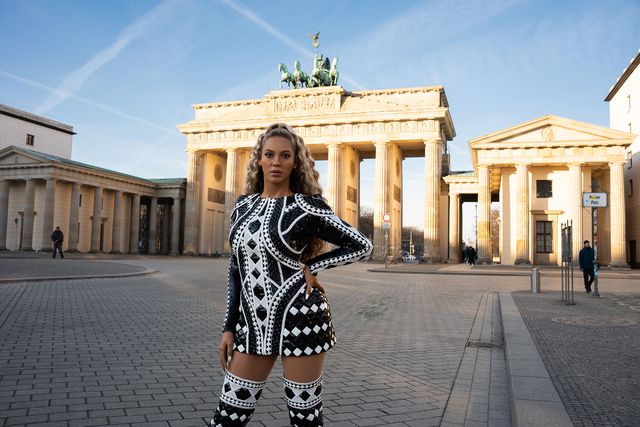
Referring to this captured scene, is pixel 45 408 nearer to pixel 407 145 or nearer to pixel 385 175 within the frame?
pixel 385 175

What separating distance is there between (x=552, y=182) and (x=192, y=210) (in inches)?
1451

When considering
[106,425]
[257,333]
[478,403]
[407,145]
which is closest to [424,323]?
[478,403]

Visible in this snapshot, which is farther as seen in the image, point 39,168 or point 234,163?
point 234,163

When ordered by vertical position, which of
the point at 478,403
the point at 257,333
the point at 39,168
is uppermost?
the point at 39,168

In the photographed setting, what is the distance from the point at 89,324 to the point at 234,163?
49.2m

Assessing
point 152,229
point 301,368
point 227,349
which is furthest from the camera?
point 152,229

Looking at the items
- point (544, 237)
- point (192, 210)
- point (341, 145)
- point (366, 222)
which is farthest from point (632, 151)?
point (366, 222)

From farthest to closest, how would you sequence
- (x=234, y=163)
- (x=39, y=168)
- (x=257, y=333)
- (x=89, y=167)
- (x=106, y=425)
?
(x=234, y=163) < (x=89, y=167) < (x=39, y=168) < (x=106, y=425) < (x=257, y=333)

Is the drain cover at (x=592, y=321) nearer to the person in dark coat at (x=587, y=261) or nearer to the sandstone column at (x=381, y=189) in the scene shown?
the person in dark coat at (x=587, y=261)

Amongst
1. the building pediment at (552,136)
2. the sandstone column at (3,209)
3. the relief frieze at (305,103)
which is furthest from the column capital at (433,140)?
the sandstone column at (3,209)

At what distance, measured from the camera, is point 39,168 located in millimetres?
48969

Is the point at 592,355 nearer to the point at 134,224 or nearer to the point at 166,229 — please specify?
the point at 134,224

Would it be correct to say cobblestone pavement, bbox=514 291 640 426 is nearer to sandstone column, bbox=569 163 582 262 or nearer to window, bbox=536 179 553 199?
sandstone column, bbox=569 163 582 262

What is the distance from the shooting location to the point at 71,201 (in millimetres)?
51219
